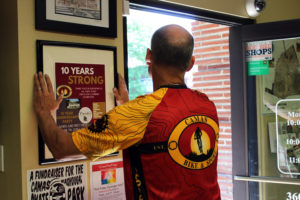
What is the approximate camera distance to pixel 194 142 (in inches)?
54.5

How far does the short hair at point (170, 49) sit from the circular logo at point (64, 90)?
59 centimetres

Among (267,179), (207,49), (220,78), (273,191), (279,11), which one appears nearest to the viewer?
(267,179)

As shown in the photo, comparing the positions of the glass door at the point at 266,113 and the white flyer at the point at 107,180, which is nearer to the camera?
the white flyer at the point at 107,180

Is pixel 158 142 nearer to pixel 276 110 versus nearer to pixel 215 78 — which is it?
pixel 276 110

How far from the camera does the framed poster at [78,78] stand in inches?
70.4

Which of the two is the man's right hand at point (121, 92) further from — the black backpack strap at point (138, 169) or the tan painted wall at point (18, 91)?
the black backpack strap at point (138, 169)

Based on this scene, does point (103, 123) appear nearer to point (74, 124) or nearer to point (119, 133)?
point (119, 133)

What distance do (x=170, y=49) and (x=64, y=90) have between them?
2.21 ft

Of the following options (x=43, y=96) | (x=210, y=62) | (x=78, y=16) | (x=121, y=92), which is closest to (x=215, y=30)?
(x=210, y=62)

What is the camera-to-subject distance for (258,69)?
→ 2953 mm

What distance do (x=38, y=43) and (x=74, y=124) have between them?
44cm

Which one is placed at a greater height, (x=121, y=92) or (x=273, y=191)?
(x=121, y=92)

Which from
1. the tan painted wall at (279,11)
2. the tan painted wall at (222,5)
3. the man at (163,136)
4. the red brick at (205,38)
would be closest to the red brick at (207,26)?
the red brick at (205,38)

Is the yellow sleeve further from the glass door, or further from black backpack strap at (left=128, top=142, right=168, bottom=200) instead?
the glass door
